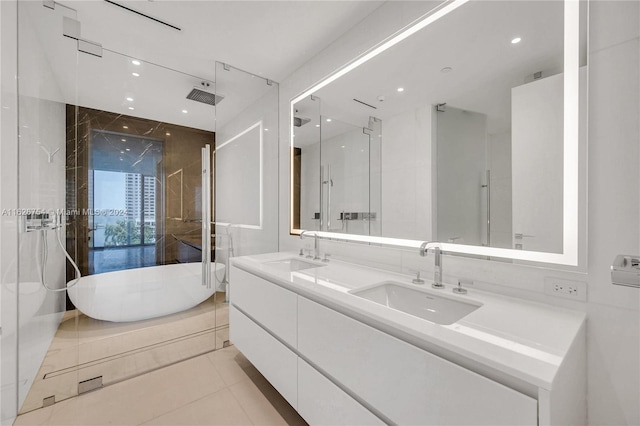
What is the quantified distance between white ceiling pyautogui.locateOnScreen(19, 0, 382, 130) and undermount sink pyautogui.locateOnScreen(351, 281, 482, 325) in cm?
188

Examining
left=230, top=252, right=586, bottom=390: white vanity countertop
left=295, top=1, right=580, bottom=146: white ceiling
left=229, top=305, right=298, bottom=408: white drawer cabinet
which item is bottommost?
left=229, top=305, right=298, bottom=408: white drawer cabinet

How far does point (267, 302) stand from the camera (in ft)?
5.88

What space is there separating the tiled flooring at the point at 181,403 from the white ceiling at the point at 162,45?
2.09 metres

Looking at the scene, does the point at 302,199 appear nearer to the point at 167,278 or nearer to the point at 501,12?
the point at 167,278

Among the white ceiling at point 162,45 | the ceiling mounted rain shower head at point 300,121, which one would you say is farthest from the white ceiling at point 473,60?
the ceiling mounted rain shower head at point 300,121

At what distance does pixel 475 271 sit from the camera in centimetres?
137

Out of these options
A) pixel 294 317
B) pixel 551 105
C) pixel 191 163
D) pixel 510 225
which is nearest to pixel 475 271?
pixel 510 225

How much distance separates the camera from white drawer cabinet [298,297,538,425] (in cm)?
75

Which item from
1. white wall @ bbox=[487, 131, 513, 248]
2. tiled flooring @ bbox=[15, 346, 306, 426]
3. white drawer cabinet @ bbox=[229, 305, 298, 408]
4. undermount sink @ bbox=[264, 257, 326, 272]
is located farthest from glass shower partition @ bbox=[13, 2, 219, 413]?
white wall @ bbox=[487, 131, 513, 248]

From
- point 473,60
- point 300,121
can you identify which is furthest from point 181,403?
point 473,60

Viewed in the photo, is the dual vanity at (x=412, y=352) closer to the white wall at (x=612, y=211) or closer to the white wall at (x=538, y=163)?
the white wall at (x=612, y=211)

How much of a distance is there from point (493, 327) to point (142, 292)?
110 inches

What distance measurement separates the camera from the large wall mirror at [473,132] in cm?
112

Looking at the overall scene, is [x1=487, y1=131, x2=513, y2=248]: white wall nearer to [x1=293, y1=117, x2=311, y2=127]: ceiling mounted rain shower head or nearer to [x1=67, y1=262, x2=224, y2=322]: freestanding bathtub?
[x1=293, y1=117, x2=311, y2=127]: ceiling mounted rain shower head
